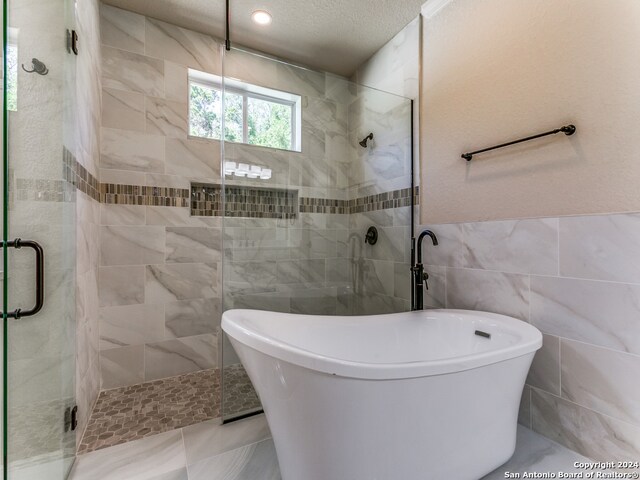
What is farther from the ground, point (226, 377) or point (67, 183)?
point (67, 183)

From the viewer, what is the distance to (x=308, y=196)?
6.72 ft

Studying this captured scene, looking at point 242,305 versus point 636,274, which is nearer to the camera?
point 636,274

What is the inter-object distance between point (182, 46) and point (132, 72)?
424 mm

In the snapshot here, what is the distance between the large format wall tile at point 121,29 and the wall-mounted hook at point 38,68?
1302 millimetres

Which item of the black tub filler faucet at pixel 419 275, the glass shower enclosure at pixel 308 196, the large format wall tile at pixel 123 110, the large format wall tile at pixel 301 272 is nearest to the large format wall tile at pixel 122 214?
the large format wall tile at pixel 123 110

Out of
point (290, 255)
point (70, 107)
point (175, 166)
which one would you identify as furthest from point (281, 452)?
point (175, 166)

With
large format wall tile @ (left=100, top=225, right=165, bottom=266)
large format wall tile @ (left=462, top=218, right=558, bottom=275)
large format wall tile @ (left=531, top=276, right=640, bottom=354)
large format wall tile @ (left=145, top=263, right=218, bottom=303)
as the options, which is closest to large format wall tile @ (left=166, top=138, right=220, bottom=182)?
large format wall tile @ (left=100, top=225, right=165, bottom=266)

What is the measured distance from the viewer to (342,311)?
220cm

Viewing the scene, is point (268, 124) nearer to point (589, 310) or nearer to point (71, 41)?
point (71, 41)

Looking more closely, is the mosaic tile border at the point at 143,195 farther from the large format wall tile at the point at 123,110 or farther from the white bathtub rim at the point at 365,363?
the white bathtub rim at the point at 365,363

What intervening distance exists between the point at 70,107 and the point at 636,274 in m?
2.42

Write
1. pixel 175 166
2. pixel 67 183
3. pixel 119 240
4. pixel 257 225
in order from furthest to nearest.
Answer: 1. pixel 175 166
2. pixel 119 240
3. pixel 257 225
4. pixel 67 183

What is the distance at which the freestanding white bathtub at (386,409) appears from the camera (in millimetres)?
914

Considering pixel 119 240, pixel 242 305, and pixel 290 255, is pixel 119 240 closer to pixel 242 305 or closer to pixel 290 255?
pixel 242 305
